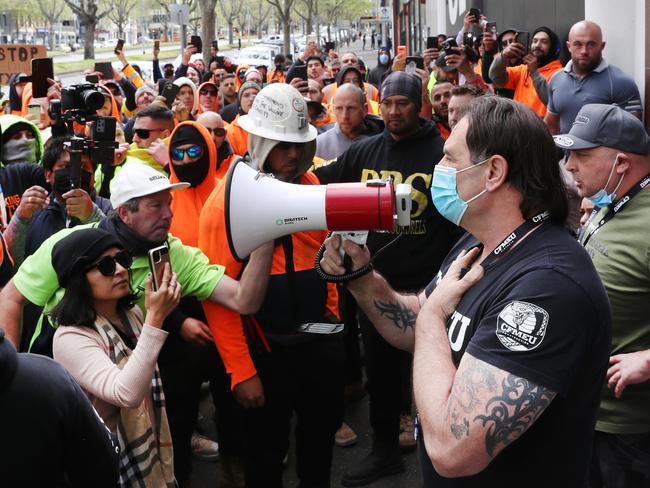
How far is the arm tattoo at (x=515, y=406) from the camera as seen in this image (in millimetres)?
1803

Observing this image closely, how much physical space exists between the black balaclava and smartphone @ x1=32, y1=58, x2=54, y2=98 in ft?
6.16

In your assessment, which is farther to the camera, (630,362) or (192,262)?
(192,262)

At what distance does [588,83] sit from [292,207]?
4.10 m

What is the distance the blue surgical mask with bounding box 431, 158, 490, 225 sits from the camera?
84.2 inches

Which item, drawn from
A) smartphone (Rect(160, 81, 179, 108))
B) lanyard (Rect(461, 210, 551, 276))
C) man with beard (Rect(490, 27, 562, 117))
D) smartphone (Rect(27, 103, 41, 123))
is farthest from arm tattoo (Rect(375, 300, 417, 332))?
smartphone (Rect(160, 81, 179, 108))

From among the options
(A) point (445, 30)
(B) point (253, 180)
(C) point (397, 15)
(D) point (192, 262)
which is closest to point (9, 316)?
(D) point (192, 262)

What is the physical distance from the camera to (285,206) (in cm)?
260

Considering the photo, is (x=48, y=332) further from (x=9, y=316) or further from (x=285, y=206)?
(x=285, y=206)

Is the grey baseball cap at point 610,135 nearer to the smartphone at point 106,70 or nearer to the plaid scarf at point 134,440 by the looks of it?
the plaid scarf at point 134,440

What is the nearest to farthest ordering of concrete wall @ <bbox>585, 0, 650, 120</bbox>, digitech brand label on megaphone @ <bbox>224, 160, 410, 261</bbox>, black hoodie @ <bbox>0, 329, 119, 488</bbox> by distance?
black hoodie @ <bbox>0, 329, 119, 488</bbox>
digitech brand label on megaphone @ <bbox>224, 160, 410, 261</bbox>
concrete wall @ <bbox>585, 0, 650, 120</bbox>

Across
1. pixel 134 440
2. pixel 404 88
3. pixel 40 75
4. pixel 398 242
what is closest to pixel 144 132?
pixel 40 75

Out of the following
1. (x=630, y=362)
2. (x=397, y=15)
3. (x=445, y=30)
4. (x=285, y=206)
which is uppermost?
(x=397, y=15)

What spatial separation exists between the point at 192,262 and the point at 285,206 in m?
1.01

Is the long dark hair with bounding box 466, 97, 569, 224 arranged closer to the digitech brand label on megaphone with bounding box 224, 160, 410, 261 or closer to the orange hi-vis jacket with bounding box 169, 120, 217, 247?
the digitech brand label on megaphone with bounding box 224, 160, 410, 261
